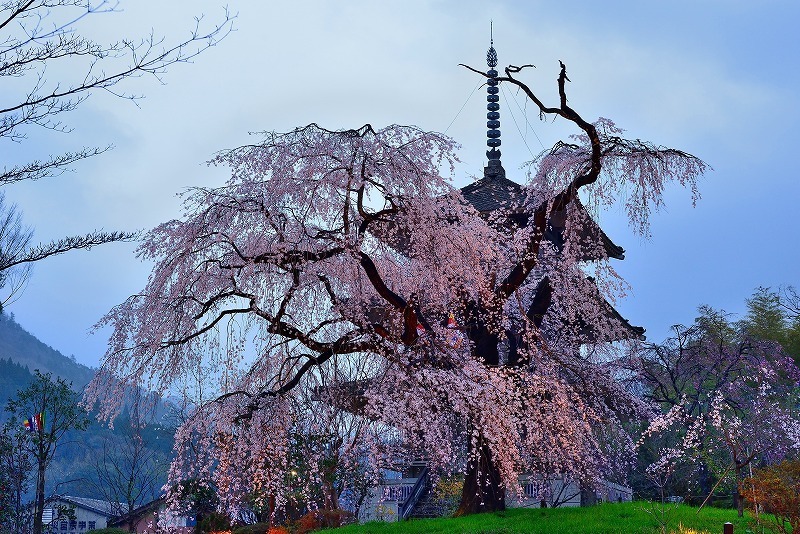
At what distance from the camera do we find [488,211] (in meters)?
19.9

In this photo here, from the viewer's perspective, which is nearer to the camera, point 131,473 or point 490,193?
point 490,193

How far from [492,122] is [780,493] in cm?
1429

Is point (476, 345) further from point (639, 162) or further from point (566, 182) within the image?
point (639, 162)

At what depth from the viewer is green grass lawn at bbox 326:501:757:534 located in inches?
591

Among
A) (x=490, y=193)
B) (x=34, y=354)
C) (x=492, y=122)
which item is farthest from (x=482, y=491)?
(x=34, y=354)

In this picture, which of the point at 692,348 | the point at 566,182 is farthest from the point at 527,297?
the point at 692,348

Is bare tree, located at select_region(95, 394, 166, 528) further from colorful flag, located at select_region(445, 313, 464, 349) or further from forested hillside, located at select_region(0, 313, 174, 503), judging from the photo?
colorful flag, located at select_region(445, 313, 464, 349)

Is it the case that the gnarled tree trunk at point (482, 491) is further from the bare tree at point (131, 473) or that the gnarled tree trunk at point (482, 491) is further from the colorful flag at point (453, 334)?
the bare tree at point (131, 473)

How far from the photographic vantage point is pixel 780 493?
1373cm

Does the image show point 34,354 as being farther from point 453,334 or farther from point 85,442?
point 453,334

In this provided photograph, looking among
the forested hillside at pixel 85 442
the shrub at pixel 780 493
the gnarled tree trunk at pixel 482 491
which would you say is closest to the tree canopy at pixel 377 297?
the gnarled tree trunk at pixel 482 491

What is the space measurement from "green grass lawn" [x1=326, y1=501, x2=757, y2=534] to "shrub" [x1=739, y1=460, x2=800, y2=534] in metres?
0.78

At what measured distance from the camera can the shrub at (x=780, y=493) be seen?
13.6 m

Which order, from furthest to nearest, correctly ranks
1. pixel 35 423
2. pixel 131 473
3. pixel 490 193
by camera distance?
pixel 131 473 → pixel 35 423 → pixel 490 193
